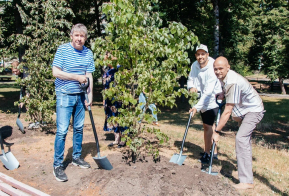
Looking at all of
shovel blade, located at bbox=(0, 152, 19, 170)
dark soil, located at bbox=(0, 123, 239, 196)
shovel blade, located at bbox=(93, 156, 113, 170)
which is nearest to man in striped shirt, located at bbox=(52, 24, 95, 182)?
dark soil, located at bbox=(0, 123, 239, 196)

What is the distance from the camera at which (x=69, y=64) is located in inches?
152

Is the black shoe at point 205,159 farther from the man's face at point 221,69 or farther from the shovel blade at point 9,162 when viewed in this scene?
the shovel blade at point 9,162

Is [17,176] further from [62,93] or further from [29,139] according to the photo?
[29,139]

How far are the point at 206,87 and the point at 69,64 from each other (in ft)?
7.17

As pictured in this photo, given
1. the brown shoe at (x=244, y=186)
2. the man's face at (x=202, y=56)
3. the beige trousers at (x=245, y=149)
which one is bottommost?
the brown shoe at (x=244, y=186)

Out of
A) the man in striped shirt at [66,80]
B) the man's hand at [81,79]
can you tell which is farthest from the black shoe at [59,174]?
the man's hand at [81,79]

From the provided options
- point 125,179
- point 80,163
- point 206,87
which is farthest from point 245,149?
point 80,163

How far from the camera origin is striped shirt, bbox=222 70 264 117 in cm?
353

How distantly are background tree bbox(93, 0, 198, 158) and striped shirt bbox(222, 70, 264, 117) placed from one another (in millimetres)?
696

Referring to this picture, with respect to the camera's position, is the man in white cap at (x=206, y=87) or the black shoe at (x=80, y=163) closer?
the black shoe at (x=80, y=163)

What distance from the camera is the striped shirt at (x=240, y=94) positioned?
11.6ft

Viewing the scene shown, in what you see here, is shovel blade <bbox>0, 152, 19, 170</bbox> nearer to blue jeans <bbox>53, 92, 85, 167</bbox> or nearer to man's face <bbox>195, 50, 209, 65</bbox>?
blue jeans <bbox>53, 92, 85, 167</bbox>

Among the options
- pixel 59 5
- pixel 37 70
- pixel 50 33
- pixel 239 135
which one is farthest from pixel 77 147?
pixel 59 5

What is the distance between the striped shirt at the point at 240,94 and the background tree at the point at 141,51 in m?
0.70
